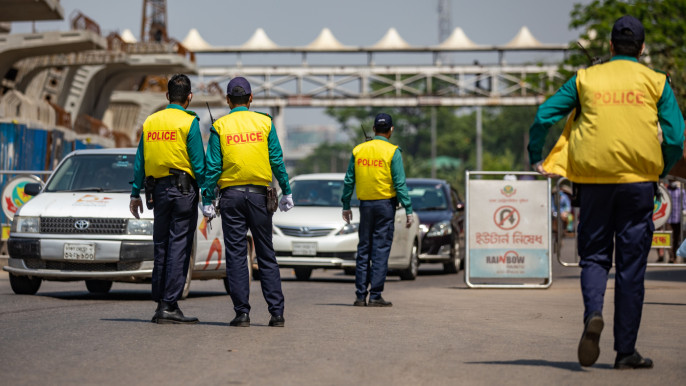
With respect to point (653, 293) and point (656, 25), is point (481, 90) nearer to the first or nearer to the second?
point (656, 25)

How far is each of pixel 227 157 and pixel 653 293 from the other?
722 cm

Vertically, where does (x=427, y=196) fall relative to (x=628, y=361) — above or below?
above

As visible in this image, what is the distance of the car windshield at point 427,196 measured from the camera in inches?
856

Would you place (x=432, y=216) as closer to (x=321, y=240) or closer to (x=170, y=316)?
(x=321, y=240)

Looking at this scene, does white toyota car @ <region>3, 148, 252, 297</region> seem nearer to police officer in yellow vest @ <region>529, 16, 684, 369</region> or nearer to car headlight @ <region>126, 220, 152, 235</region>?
car headlight @ <region>126, 220, 152, 235</region>

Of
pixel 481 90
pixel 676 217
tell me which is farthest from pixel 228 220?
pixel 481 90

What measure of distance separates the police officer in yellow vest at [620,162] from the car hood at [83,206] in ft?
21.0

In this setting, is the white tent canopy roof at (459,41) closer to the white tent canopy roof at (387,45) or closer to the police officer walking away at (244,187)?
the white tent canopy roof at (387,45)

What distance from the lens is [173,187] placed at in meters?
9.74

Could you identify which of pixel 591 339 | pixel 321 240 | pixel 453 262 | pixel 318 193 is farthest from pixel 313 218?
pixel 591 339

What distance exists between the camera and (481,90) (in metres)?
71.9

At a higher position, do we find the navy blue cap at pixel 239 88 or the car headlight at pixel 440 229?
the navy blue cap at pixel 239 88

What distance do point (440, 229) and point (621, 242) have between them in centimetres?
1381

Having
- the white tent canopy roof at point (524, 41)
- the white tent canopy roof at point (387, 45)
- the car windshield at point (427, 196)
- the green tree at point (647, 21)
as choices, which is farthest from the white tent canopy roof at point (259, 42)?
the car windshield at point (427, 196)
